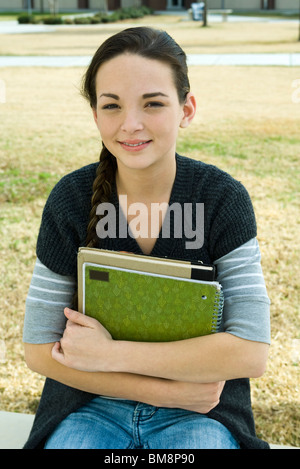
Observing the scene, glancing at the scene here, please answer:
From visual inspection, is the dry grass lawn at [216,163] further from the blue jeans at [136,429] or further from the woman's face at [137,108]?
the woman's face at [137,108]

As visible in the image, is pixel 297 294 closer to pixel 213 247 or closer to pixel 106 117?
A: pixel 213 247

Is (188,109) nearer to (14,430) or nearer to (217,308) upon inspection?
(217,308)

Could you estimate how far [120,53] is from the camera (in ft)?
A: 4.42

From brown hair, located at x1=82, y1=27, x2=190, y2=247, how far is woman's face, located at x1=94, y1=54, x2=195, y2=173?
2 centimetres

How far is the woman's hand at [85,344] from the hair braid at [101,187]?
0.21 metres

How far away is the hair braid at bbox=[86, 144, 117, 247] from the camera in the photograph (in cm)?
145

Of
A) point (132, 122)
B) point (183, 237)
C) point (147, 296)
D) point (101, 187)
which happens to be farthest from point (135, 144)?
point (147, 296)

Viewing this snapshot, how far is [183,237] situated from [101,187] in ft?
0.84

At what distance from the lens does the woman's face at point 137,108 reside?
52.7 inches

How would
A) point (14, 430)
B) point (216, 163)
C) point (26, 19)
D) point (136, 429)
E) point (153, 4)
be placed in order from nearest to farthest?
point (136, 429) < point (14, 430) < point (216, 163) < point (26, 19) < point (153, 4)

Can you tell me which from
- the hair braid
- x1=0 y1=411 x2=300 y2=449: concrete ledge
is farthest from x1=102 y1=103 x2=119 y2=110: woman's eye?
x1=0 y1=411 x2=300 y2=449: concrete ledge

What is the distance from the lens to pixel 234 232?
141cm

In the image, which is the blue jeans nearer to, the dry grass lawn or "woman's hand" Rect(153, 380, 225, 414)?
"woman's hand" Rect(153, 380, 225, 414)

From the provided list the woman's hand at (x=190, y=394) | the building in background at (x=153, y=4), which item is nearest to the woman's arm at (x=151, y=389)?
the woman's hand at (x=190, y=394)
